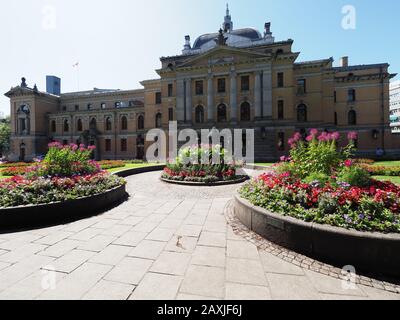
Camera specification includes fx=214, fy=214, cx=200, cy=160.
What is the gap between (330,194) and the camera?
15.3 feet

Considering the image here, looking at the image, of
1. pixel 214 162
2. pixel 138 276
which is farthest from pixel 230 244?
pixel 214 162

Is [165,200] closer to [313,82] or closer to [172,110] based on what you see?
[172,110]

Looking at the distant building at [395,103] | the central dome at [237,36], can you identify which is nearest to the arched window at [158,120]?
the central dome at [237,36]

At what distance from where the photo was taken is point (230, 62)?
30.0 meters

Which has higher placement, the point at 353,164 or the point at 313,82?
the point at 313,82

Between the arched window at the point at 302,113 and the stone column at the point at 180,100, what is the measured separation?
17.3 meters

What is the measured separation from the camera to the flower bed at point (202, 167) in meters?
12.4

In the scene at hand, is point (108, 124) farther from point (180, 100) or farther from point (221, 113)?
point (221, 113)

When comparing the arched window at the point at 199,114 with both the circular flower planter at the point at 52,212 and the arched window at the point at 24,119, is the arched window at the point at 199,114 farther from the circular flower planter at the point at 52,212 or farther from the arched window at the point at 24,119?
the arched window at the point at 24,119

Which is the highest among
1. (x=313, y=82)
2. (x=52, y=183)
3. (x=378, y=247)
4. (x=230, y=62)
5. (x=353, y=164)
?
(x=230, y=62)

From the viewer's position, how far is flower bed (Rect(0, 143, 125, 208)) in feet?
20.2

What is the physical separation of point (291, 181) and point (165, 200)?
464cm

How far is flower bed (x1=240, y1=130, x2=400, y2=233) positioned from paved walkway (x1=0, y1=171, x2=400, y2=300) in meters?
1.11

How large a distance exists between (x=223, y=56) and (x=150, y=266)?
104 feet
